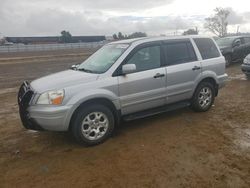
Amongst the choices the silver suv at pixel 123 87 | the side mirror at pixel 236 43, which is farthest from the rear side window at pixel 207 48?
the side mirror at pixel 236 43

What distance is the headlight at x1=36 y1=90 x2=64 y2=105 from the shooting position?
15.9ft

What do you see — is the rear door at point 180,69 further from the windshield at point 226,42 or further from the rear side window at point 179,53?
the windshield at point 226,42

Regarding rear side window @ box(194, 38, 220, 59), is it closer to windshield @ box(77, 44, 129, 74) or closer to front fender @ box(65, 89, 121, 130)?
windshield @ box(77, 44, 129, 74)

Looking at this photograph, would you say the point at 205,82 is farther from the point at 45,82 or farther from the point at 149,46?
the point at 45,82

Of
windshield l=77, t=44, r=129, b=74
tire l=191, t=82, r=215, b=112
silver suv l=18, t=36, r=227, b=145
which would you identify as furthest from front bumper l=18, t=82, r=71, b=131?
tire l=191, t=82, r=215, b=112

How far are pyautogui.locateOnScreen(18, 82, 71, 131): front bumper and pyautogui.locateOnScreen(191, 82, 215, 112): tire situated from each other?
3.18 metres

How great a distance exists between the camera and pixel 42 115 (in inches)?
192

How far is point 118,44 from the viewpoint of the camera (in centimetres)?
619

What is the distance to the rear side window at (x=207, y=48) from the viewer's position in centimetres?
679

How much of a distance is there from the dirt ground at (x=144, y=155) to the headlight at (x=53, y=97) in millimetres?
894

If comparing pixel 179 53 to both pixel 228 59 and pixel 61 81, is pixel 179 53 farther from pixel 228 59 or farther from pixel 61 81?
pixel 228 59

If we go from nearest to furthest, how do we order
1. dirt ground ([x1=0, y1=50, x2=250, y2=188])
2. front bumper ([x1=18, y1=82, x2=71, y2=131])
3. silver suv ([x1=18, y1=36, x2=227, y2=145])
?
1. dirt ground ([x1=0, y1=50, x2=250, y2=188])
2. front bumper ([x1=18, y1=82, x2=71, y2=131])
3. silver suv ([x1=18, y1=36, x2=227, y2=145])

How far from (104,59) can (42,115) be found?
1797 millimetres

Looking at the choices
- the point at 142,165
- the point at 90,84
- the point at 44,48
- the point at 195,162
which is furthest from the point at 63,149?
the point at 44,48
